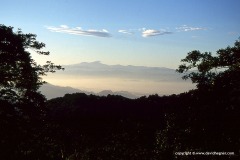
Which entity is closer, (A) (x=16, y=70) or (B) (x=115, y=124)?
(A) (x=16, y=70)

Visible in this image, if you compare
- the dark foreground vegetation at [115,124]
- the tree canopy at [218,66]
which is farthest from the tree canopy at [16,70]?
the tree canopy at [218,66]

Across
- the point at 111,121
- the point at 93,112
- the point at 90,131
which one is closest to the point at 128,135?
the point at 90,131

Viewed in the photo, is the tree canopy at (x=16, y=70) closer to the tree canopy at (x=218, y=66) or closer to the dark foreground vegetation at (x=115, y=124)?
the dark foreground vegetation at (x=115, y=124)

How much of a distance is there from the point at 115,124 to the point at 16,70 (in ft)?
89.1

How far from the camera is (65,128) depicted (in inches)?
1639

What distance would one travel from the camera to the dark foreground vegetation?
16891 mm

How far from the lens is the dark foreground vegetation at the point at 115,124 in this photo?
1689 centimetres

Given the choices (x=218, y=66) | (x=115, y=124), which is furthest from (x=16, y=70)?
(x=115, y=124)

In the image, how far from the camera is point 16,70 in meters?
17.5

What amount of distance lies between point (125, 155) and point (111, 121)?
73.7 feet

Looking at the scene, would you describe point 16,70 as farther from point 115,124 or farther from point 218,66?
point 115,124

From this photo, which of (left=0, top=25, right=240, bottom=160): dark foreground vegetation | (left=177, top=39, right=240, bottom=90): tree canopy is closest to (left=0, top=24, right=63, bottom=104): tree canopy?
(left=0, top=25, right=240, bottom=160): dark foreground vegetation

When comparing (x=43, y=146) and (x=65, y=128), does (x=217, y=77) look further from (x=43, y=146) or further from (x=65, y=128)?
(x=65, y=128)

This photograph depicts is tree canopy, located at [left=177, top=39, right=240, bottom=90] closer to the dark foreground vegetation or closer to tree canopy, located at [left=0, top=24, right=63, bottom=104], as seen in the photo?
the dark foreground vegetation
